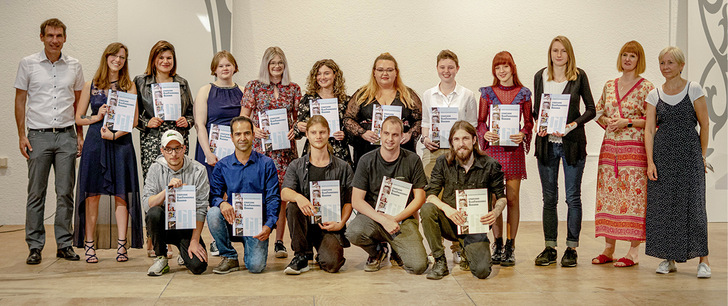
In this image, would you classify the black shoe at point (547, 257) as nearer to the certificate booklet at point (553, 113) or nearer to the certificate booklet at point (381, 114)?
the certificate booklet at point (553, 113)

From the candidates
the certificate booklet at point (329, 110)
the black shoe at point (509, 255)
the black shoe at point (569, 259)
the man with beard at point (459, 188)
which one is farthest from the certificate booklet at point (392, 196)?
the black shoe at point (569, 259)

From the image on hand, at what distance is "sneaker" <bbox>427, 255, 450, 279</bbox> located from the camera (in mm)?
4262

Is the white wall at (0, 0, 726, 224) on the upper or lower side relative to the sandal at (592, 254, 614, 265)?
upper

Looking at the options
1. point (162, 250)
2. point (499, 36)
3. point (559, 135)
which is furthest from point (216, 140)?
point (499, 36)

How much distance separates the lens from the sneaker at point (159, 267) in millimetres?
4352

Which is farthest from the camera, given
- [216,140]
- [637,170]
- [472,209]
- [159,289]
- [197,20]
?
[197,20]

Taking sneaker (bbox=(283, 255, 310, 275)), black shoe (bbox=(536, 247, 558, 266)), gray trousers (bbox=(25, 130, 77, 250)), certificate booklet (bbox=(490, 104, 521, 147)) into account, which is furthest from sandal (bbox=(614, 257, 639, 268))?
gray trousers (bbox=(25, 130, 77, 250))

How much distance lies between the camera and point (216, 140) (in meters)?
5.04

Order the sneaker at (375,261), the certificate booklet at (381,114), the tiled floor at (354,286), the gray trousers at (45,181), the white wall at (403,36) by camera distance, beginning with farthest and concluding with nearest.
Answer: the white wall at (403,36) → the gray trousers at (45,181) → the certificate booklet at (381,114) → the sneaker at (375,261) → the tiled floor at (354,286)

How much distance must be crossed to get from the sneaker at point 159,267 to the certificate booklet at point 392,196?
4.79 feet

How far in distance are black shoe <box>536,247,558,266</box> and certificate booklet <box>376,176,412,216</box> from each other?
1.06m

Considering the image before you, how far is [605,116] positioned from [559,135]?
0.43m

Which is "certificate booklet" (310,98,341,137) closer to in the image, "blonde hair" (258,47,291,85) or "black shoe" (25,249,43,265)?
"blonde hair" (258,47,291,85)

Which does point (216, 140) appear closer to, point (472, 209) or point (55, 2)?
point (472, 209)
